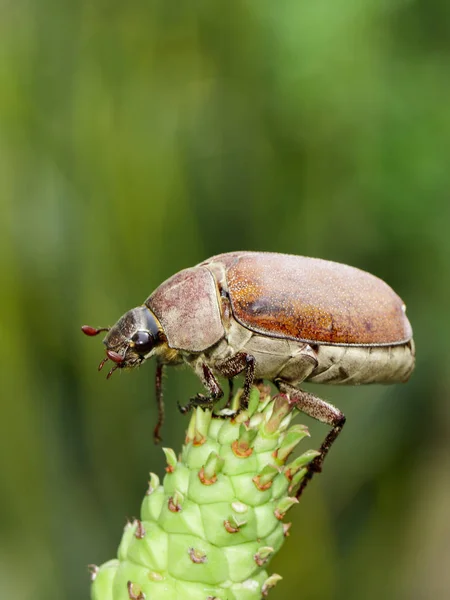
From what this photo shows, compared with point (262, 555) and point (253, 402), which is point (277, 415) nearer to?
point (253, 402)

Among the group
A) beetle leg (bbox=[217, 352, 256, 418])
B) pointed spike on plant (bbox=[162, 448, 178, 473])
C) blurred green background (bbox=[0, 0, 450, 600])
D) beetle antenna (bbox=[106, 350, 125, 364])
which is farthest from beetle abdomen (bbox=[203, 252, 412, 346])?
blurred green background (bbox=[0, 0, 450, 600])

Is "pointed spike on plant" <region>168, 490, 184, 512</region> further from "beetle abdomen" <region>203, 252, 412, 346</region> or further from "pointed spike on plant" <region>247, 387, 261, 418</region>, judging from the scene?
"beetle abdomen" <region>203, 252, 412, 346</region>

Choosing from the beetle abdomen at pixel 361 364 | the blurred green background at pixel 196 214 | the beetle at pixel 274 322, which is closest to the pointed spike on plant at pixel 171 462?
the beetle at pixel 274 322

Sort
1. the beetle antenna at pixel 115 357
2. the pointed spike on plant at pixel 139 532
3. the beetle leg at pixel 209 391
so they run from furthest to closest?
1. the beetle antenna at pixel 115 357
2. the beetle leg at pixel 209 391
3. the pointed spike on plant at pixel 139 532

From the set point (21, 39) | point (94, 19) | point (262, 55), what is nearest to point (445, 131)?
point (262, 55)

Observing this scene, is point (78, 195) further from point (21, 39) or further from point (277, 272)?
point (277, 272)

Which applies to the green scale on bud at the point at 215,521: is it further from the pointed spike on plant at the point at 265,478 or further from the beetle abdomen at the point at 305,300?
the beetle abdomen at the point at 305,300

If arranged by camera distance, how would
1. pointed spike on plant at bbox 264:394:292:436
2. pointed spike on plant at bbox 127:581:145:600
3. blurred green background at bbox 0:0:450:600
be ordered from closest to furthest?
1. pointed spike on plant at bbox 127:581:145:600
2. pointed spike on plant at bbox 264:394:292:436
3. blurred green background at bbox 0:0:450:600
